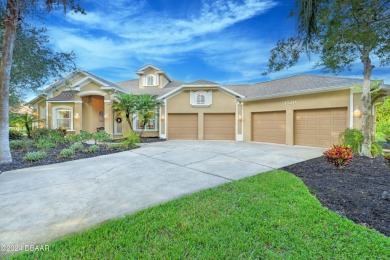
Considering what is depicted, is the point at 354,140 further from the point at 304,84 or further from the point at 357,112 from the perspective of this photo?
the point at 304,84

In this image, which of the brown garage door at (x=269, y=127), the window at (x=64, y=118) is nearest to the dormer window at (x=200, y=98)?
the brown garage door at (x=269, y=127)

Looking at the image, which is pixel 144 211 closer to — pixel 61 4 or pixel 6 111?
pixel 6 111

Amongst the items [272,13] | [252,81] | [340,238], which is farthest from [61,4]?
[252,81]

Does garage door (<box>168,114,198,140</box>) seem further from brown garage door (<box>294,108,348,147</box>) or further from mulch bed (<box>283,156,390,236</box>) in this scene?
mulch bed (<box>283,156,390,236</box>)

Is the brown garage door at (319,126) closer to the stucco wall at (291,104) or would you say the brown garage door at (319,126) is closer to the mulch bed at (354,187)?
the stucco wall at (291,104)

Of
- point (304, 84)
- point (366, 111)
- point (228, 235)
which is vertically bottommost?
point (228, 235)

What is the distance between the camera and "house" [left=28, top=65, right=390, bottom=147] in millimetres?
10438

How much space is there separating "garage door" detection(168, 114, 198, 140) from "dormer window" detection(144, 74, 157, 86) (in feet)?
18.8

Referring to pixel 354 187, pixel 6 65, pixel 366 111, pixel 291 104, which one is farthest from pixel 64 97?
pixel 366 111

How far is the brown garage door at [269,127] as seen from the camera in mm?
12266

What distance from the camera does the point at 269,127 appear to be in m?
13.0

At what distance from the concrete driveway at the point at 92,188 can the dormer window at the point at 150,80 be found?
43.4ft

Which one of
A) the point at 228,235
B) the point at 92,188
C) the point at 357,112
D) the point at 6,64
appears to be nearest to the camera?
the point at 228,235

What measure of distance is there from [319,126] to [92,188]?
11.3 m
